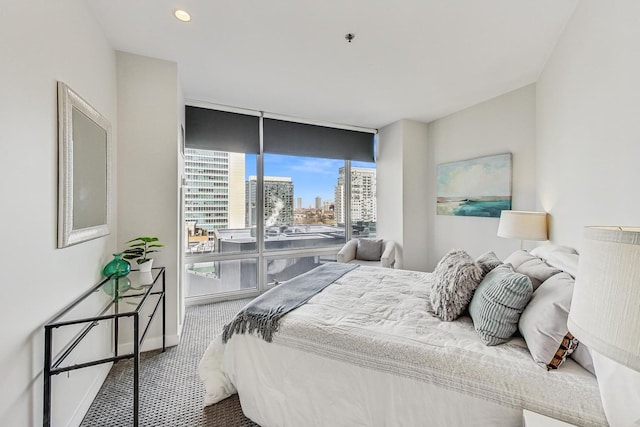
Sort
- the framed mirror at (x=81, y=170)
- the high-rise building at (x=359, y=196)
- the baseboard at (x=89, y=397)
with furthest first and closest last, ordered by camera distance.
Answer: the high-rise building at (x=359, y=196)
the baseboard at (x=89, y=397)
the framed mirror at (x=81, y=170)

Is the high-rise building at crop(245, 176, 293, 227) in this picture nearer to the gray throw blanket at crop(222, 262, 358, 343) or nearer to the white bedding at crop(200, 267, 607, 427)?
the gray throw blanket at crop(222, 262, 358, 343)

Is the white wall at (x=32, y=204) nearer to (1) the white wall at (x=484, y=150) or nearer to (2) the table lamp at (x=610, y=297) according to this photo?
(2) the table lamp at (x=610, y=297)

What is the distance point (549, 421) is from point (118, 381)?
2590mm

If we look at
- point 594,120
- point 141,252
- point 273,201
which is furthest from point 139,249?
point 594,120

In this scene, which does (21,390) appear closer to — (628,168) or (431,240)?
(628,168)

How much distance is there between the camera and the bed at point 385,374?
41.6 inches

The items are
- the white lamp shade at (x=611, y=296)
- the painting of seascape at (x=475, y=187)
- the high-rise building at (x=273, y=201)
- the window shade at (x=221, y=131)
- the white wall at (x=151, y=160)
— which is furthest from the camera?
the high-rise building at (x=273, y=201)

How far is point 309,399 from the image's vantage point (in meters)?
1.44

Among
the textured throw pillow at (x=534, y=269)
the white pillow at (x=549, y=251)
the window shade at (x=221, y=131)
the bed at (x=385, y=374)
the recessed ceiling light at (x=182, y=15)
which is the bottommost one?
the bed at (x=385, y=374)

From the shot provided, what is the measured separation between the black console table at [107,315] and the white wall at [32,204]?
5cm

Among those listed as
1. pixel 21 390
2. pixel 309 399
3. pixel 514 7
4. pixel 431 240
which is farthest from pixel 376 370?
pixel 431 240

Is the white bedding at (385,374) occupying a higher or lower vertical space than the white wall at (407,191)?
lower

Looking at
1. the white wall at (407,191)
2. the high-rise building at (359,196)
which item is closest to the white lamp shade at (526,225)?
the white wall at (407,191)

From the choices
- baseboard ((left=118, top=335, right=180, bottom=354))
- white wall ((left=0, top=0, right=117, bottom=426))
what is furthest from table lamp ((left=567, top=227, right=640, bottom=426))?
baseboard ((left=118, top=335, right=180, bottom=354))
